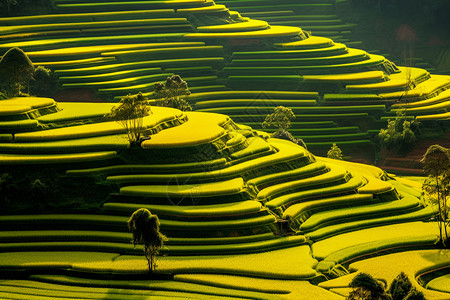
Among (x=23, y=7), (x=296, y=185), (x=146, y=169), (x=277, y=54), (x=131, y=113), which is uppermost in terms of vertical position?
(x=23, y=7)

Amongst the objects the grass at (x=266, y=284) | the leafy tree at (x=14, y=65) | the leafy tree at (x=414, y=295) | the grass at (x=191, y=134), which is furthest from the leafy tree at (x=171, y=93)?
the leafy tree at (x=414, y=295)

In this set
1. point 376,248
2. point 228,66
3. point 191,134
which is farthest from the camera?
point 228,66

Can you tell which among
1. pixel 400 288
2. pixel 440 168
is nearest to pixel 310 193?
pixel 440 168

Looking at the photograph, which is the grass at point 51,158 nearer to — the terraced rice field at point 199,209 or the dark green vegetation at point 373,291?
the terraced rice field at point 199,209

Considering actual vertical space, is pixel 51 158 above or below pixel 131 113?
below

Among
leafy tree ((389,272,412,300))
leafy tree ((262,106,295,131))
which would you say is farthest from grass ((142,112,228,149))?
leafy tree ((389,272,412,300))

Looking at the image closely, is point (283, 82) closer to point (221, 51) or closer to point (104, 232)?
point (221, 51)

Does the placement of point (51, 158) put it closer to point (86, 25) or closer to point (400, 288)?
point (400, 288)
